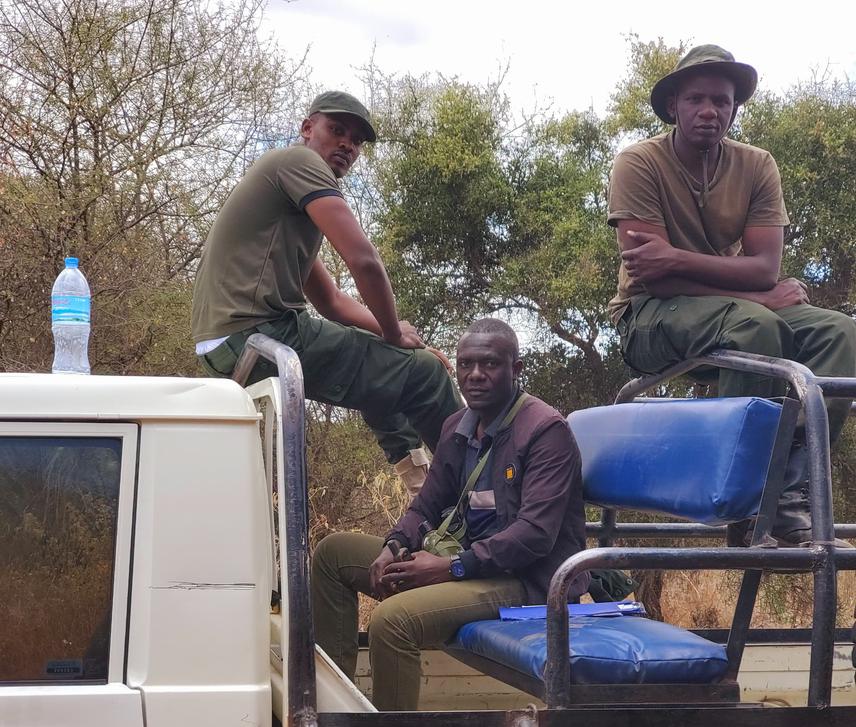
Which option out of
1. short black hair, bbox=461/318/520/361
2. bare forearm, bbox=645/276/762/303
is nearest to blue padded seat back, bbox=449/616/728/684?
short black hair, bbox=461/318/520/361

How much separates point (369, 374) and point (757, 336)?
125cm

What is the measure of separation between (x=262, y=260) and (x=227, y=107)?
5951 mm

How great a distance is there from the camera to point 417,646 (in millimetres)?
2939

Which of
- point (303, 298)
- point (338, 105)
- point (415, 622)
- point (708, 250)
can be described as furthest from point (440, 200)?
point (415, 622)

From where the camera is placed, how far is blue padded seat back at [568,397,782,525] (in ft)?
8.86

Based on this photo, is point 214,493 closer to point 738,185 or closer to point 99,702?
point 99,702

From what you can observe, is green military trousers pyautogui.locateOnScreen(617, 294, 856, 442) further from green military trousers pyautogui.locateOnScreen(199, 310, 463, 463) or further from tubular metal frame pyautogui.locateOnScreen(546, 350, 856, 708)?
green military trousers pyautogui.locateOnScreen(199, 310, 463, 463)

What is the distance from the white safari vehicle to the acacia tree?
584 cm

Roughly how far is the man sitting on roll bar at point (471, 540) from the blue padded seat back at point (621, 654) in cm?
26

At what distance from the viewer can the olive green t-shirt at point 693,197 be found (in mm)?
3607

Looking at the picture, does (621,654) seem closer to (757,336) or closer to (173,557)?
(173,557)

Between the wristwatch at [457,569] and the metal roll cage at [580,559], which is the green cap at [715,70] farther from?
the wristwatch at [457,569]

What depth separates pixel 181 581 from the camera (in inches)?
90.4

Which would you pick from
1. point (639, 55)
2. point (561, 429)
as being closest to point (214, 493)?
point (561, 429)
